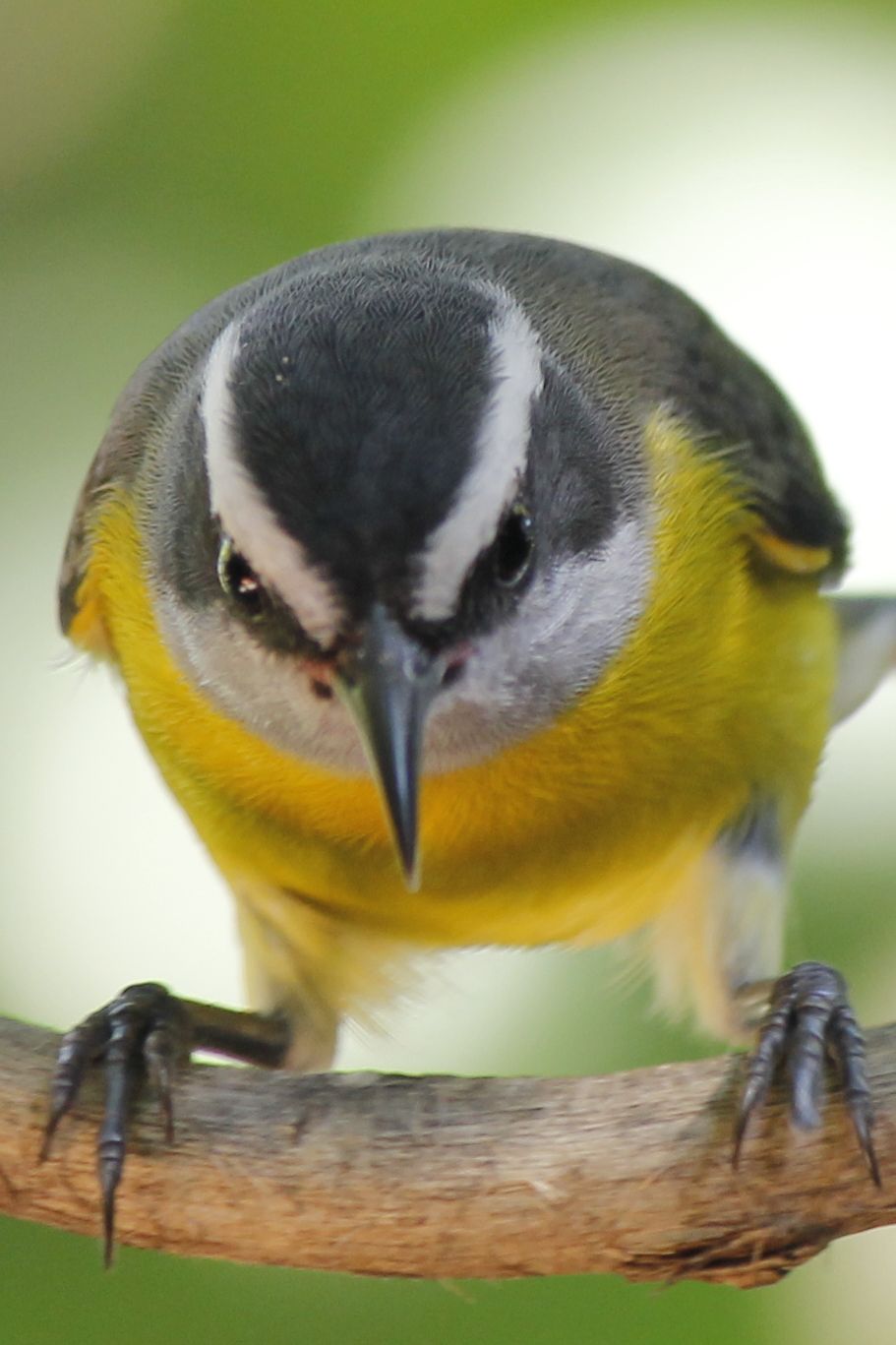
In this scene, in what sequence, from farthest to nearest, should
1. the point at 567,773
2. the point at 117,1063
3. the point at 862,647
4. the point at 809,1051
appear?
the point at 862,647
the point at 567,773
the point at 117,1063
the point at 809,1051

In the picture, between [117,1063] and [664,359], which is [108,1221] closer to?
[117,1063]

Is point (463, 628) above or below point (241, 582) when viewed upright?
below

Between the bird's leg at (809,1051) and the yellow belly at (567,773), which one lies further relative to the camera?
the yellow belly at (567,773)

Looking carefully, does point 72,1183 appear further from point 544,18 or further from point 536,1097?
point 544,18

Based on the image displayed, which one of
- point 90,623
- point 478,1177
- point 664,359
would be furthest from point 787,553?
point 478,1177

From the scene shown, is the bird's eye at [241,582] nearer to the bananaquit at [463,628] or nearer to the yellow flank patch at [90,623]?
the bananaquit at [463,628]

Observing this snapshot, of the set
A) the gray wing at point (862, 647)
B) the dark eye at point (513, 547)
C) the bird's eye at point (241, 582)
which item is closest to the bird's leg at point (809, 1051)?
the dark eye at point (513, 547)

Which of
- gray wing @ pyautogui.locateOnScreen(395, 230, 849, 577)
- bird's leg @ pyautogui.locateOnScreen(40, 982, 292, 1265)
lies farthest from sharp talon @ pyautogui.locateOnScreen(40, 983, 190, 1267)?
gray wing @ pyautogui.locateOnScreen(395, 230, 849, 577)

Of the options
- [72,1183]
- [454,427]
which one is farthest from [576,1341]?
[454,427]
